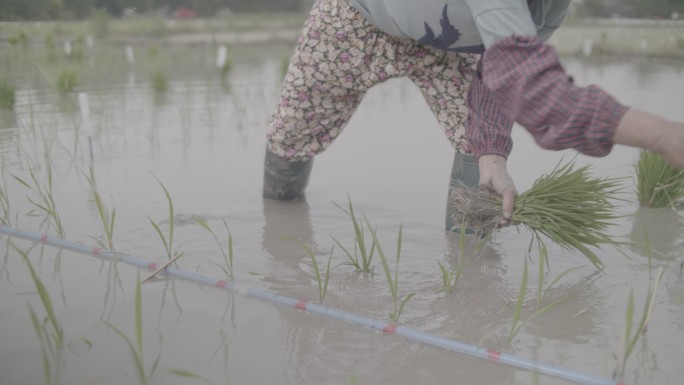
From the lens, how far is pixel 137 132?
3.96 metres

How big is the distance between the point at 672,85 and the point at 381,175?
4.48 m

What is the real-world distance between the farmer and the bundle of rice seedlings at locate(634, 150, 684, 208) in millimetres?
809

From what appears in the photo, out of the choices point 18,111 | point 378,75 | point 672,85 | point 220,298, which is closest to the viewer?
point 220,298

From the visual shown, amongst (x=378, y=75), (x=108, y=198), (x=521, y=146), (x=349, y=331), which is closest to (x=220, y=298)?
(x=349, y=331)

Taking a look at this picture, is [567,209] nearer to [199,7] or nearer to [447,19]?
[447,19]

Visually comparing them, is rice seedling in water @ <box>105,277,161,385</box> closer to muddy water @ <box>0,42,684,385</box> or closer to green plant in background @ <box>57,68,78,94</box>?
muddy water @ <box>0,42,684,385</box>

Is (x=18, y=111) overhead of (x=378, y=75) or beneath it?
beneath

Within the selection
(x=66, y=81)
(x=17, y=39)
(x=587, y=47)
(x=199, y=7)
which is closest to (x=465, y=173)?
(x=66, y=81)

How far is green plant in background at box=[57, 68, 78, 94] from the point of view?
4.84 m

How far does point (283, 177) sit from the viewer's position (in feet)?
8.78

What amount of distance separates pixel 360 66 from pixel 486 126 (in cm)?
54

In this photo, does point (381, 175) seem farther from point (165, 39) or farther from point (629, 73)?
point (165, 39)

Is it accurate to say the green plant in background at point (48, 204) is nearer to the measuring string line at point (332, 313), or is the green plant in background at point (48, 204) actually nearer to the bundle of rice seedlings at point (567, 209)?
the measuring string line at point (332, 313)

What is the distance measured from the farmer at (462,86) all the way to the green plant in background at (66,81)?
2851mm
